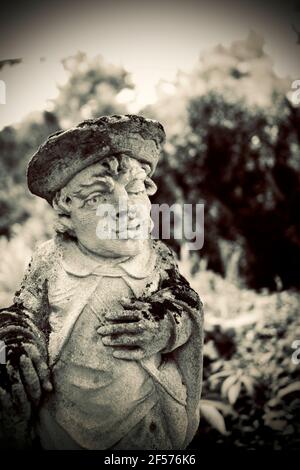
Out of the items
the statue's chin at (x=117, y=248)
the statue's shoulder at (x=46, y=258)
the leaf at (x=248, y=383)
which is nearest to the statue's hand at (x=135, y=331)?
the statue's chin at (x=117, y=248)

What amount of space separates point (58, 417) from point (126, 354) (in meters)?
0.43

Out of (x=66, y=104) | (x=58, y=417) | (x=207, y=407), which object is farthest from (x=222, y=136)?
(x=58, y=417)

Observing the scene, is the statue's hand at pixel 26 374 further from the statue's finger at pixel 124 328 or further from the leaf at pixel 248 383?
the leaf at pixel 248 383

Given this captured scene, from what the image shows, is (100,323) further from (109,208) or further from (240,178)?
(240,178)

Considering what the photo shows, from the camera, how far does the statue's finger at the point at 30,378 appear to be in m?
2.29

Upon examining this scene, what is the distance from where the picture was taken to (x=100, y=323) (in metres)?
2.39

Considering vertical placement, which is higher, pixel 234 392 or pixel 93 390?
pixel 93 390

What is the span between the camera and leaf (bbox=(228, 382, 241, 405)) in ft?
15.9

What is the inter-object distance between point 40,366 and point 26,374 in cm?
7

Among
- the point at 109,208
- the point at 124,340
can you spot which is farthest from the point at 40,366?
the point at 109,208

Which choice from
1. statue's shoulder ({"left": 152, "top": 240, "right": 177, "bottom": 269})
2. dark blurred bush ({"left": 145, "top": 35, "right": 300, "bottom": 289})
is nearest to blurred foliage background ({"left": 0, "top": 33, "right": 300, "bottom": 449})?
dark blurred bush ({"left": 145, "top": 35, "right": 300, "bottom": 289})

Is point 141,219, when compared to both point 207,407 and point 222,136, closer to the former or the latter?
point 207,407

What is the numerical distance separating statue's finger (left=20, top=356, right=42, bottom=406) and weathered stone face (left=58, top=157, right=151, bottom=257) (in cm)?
58

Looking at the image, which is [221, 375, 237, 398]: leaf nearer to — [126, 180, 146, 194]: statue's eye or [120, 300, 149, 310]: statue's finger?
[120, 300, 149, 310]: statue's finger
